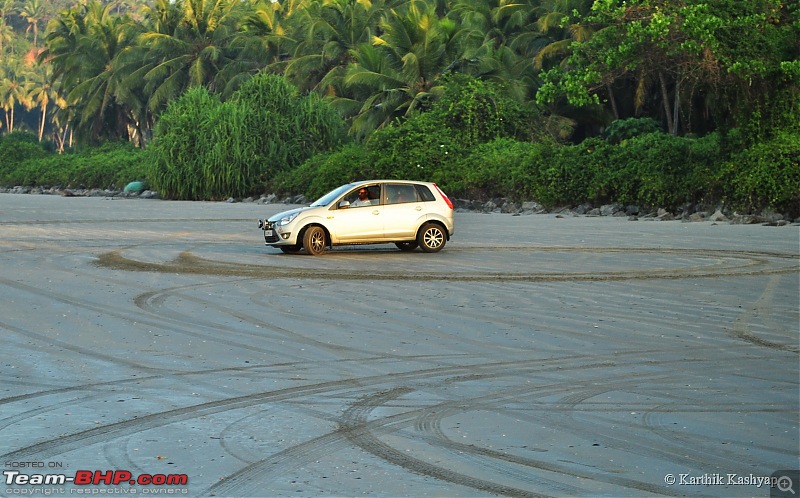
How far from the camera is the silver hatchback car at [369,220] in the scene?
2323 centimetres

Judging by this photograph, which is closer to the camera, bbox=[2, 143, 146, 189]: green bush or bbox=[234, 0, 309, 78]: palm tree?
bbox=[234, 0, 309, 78]: palm tree

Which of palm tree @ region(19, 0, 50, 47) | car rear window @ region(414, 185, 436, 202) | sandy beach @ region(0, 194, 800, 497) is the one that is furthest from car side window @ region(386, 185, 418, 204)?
palm tree @ region(19, 0, 50, 47)

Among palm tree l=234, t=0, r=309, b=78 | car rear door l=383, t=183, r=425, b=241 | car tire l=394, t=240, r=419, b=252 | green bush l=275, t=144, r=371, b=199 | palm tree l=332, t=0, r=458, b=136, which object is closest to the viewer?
car rear door l=383, t=183, r=425, b=241

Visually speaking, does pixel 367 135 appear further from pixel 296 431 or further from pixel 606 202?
pixel 296 431

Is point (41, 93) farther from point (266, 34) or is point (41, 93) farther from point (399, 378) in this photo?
point (399, 378)

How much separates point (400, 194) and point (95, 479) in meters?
17.8

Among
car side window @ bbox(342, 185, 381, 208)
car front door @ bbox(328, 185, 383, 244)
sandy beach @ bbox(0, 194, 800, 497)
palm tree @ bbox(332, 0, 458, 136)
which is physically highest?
palm tree @ bbox(332, 0, 458, 136)

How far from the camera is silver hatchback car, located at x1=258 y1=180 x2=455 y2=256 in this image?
915 inches

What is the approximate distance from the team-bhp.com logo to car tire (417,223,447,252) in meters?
17.3

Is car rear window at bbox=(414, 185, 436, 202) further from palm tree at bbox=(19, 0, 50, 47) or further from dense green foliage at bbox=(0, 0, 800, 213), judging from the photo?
palm tree at bbox=(19, 0, 50, 47)

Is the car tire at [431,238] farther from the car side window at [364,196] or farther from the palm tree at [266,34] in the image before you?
the palm tree at [266,34]

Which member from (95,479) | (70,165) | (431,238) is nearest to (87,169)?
(70,165)

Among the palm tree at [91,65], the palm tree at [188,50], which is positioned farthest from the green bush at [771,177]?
the palm tree at [91,65]

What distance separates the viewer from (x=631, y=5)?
120 feet
